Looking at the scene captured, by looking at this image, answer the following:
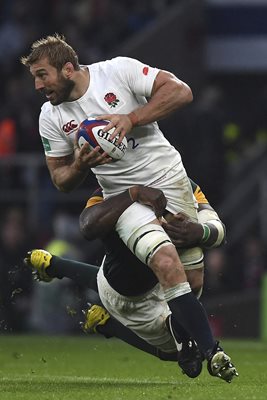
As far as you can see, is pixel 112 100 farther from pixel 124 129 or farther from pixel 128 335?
pixel 128 335

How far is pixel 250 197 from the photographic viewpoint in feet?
63.2

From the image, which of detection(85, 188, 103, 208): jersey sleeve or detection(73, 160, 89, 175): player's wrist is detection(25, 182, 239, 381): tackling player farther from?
detection(73, 160, 89, 175): player's wrist

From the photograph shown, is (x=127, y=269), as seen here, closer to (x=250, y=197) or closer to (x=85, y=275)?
(x=85, y=275)

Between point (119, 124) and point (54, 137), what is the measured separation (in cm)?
72

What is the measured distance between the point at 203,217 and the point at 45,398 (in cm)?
219

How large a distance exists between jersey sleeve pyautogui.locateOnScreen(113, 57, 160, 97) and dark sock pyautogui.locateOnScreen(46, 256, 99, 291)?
1668 mm

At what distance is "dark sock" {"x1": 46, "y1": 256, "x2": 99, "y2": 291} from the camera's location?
402 inches

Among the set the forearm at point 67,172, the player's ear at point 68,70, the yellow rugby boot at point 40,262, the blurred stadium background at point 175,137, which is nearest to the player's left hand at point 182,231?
the forearm at point 67,172

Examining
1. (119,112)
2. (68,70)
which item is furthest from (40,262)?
(68,70)

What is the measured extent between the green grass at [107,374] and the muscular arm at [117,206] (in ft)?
3.51

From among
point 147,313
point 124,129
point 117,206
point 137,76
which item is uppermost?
point 137,76

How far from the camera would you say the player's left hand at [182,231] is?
364 inches

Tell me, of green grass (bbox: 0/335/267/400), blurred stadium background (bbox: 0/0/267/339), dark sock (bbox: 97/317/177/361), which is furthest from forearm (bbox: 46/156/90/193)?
blurred stadium background (bbox: 0/0/267/339)

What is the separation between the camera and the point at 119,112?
9.16 m
